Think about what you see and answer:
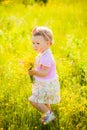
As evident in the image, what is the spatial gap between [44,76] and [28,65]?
8.3 inches

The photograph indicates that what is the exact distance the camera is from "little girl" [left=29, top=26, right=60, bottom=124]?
4566 mm

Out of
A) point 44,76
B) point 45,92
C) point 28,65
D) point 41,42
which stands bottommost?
point 45,92

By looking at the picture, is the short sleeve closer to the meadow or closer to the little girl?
the little girl

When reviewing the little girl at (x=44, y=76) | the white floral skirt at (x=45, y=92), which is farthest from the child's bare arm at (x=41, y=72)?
the white floral skirt at (x=45, y=92)

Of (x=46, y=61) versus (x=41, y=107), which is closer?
(x=46, y=61)

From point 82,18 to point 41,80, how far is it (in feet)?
20.6

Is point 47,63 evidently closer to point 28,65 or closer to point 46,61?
point 46,61

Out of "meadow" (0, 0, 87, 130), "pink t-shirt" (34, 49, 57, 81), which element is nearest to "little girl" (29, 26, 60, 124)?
"pink t-shirt" (34, 49, 57, 81)

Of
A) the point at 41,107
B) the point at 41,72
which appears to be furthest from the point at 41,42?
the point at 41,107

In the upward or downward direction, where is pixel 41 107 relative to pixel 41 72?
downward

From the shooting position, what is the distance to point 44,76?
4.61 meters

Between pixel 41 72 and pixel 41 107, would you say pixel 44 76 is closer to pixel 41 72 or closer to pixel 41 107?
pixel 41 72

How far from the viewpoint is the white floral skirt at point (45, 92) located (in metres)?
4.62

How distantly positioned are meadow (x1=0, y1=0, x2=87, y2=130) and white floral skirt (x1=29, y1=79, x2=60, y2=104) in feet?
0.55
